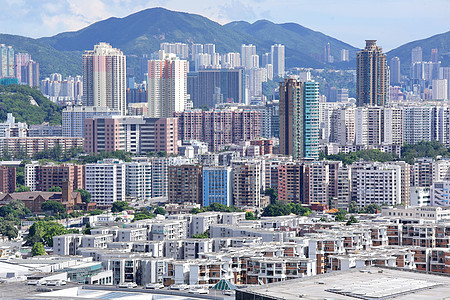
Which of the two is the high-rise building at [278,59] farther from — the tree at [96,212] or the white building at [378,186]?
the tree at [96,212]

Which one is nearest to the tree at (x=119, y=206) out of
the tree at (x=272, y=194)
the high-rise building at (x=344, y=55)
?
the tree at (x=272, y=194)

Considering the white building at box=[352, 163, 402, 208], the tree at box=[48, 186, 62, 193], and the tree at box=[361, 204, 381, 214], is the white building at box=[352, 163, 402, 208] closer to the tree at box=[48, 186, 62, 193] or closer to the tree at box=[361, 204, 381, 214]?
the tree at box=[361, 204, 381, 214]

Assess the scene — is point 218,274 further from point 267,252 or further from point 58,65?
point 58,65

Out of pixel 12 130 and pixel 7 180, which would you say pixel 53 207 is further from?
pixel 12 130

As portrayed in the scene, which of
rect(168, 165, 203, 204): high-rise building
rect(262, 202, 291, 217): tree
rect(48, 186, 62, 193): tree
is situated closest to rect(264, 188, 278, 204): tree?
rect(168, 165, 203, 204): high-rise building

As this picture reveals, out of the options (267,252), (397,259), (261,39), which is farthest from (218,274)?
(261,39)

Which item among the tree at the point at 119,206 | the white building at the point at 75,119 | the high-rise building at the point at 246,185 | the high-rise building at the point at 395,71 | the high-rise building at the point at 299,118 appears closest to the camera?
the tree at the point at 119,206

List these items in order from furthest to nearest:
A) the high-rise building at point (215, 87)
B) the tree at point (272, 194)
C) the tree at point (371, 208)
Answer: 1. the high-rise building at point (215, 87)
2. the tree at point (272, 194)
3. the tree at point (371, 208)
